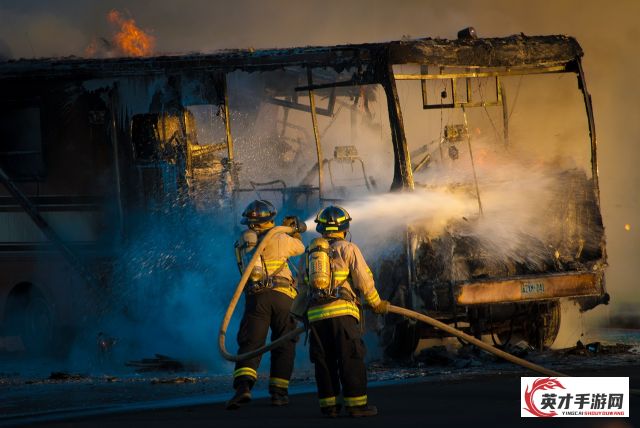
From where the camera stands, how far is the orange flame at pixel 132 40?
20.9 metres

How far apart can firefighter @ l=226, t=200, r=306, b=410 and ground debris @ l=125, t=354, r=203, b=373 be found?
2.71 m

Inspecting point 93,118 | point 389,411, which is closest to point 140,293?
point 93,118

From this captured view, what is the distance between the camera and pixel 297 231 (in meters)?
11.5

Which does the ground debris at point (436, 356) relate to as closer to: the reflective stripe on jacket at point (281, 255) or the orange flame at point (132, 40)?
the reflective stripe on jacket at point (281, 255)

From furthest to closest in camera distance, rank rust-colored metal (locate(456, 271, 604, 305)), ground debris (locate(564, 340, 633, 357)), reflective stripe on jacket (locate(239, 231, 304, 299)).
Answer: ground debris (locate(564, 340, 633, 357)) → rust-colored metal (locate(456, 271, 604, 305)) → reflective stripe on jacket (locate(239, 231, 304, 299))

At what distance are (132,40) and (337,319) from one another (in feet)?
40.1

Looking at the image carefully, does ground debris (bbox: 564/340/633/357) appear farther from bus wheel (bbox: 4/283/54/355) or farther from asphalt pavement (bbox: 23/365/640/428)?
bus wheel (bbox: 4/283/54/355)

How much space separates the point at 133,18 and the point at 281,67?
9293mm

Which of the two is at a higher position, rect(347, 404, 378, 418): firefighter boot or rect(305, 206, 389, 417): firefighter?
rect(305, 206, 389, 417): firefighter

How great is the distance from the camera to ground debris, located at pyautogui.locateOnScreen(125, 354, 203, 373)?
13.8 meters

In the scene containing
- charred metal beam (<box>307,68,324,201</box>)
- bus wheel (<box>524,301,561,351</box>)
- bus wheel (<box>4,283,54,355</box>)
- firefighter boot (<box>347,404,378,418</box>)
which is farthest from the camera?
bus wheel (<box>4,283,54,355</box>)

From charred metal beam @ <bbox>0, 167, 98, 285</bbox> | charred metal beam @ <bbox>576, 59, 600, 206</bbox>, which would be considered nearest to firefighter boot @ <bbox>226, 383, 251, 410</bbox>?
charred metal beam @ <bbox>0, 167, 98, 285</bbox>

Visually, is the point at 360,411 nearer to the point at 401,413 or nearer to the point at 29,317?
the point at 401,413

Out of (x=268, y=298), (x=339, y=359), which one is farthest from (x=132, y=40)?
(x=339, y=359)
